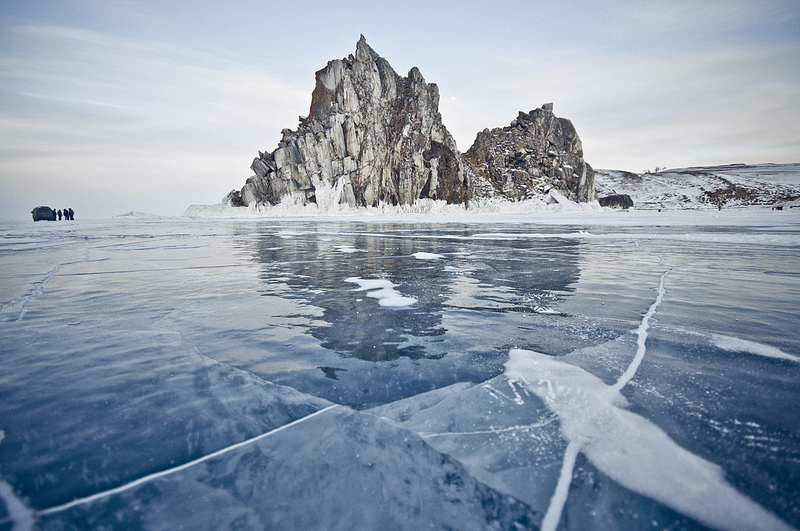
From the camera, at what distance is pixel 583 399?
2176mm

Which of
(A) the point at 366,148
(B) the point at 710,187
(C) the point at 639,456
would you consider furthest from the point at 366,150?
(B) the point at 710,187

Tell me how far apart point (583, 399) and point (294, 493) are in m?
1.74

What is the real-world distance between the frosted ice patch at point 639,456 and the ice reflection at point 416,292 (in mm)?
854

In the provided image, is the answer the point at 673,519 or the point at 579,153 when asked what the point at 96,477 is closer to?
the point at 673,519

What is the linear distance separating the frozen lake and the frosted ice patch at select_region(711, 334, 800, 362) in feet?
0.05

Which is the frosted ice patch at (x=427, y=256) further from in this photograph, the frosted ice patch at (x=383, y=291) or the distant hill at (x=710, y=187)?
the distant hill at (x=710, y=187)

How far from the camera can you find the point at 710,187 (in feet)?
366

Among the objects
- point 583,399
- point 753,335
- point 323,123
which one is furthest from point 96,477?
point 323,123

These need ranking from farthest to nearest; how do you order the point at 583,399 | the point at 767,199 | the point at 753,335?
the point at 767,199, the point at 753,335, the point at 583,399

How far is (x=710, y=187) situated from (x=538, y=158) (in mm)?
72358

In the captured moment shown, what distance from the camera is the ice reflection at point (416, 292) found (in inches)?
130

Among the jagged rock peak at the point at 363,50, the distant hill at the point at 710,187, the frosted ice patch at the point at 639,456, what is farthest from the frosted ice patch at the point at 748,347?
the distant hill at the point at 710,187

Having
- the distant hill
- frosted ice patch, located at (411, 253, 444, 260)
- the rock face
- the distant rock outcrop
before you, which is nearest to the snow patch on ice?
frosted ice patch, located at (411, 253, 444, 260)

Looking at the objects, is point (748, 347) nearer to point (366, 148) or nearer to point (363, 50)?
Result: point (366, 148)
